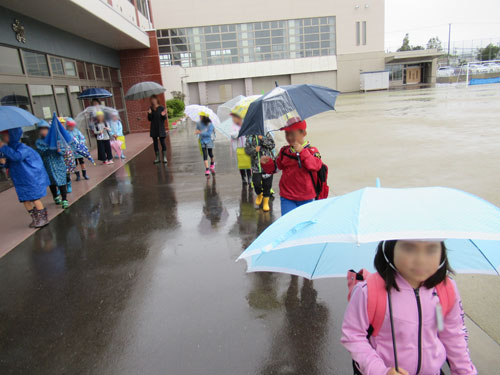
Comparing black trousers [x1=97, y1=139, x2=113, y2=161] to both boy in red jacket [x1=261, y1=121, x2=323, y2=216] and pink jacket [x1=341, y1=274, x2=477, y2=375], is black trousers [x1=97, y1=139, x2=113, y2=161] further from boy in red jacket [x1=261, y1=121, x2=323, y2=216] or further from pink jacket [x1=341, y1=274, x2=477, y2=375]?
pink jacket [x1=341, y1=274, x2=477, y2=375]

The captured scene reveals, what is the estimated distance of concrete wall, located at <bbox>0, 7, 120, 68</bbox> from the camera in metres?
8.60

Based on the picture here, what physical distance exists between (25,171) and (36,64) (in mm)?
6150

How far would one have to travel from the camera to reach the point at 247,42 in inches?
1778

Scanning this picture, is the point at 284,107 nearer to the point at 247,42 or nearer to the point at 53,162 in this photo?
the point at 53,162

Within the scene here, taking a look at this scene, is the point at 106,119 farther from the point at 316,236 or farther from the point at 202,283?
the point at 316,236

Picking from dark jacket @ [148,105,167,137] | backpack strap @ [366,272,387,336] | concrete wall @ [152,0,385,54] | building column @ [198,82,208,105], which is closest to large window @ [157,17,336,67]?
concrete wall @ [152,0,385,54]

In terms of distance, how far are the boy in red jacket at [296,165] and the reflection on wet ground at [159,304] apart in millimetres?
870

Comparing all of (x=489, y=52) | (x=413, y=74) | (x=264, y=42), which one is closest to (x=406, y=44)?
(x=489, y=52)

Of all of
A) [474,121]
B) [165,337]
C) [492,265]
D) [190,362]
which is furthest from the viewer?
[474,121]

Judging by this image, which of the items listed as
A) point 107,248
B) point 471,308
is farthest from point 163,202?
point 471,308

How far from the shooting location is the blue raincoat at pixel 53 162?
6.25 m

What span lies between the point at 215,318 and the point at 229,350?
45 cm

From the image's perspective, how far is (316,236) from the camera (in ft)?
4.48

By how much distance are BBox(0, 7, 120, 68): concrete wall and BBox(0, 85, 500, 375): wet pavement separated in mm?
5357
